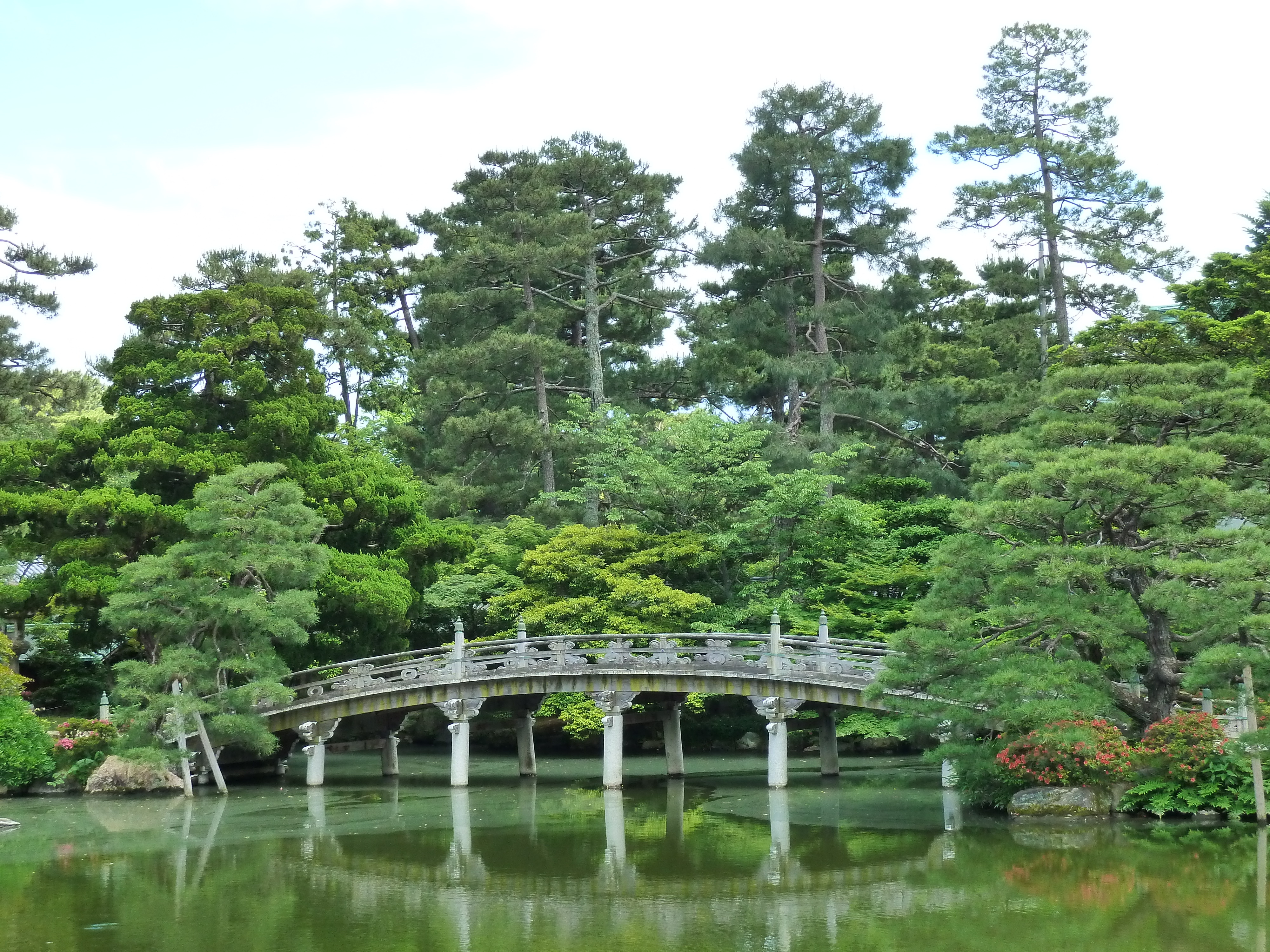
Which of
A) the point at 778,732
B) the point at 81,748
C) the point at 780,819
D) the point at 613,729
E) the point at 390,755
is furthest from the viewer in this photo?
the point at 390,755

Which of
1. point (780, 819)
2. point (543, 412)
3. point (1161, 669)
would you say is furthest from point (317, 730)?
point (1161, 669)

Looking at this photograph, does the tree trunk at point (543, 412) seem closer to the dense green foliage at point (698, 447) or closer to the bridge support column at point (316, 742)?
the dense green foliage at point (698, 447)

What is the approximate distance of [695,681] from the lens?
25.0 metres

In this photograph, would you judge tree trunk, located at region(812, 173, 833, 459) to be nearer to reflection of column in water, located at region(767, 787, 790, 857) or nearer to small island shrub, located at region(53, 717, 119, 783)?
reflection of column in water, located at region(767, 787, 790, 857)

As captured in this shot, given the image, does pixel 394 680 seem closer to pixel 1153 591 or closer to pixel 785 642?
pixel 785 642

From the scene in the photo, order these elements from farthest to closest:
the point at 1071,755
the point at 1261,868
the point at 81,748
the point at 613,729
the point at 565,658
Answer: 1. the point at 81,748
2. the point at 565,658
3. the point at 613,729
4. the point at 1071,755
5. the point at 1261,868

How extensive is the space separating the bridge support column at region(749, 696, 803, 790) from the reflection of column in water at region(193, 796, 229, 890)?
9.44 m

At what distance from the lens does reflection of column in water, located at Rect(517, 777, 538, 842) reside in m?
20.0

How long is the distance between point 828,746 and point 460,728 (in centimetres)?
729

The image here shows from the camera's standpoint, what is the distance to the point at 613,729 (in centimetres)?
2511

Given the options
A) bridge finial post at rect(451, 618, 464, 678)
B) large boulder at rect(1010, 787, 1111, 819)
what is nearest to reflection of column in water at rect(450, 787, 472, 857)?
bridge finial post at rect(451, 618, 464, 678)

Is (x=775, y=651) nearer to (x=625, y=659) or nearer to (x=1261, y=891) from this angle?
(x=625, y=659)

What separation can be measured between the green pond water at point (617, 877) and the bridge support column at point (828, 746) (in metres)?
2.39

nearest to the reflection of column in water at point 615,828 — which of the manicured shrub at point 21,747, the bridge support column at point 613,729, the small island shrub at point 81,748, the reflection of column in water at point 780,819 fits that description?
the bridge support column at point 613,729
